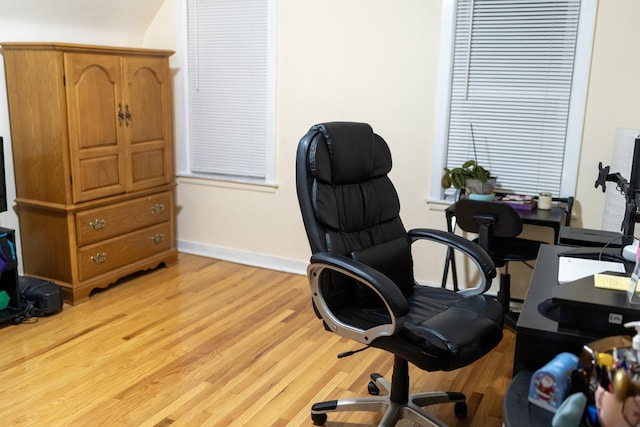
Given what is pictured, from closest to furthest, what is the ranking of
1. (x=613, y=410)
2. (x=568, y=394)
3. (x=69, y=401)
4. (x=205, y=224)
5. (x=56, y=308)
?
(x=613, y=410), (x=568, y=394), (x=69, y=401), (x=56, y=308), (x=205, y=224)

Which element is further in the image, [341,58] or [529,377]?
[341,58]

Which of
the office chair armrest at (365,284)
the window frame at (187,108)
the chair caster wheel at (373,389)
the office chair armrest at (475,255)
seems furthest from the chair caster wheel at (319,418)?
the window frame at (187,108)

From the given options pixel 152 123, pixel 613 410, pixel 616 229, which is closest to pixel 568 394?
pixel 613 410

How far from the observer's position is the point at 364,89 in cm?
380

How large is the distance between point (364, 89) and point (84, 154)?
174cm

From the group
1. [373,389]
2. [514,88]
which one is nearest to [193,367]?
[373,389]

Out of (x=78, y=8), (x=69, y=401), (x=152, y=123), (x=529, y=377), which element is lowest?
(x=69, y=401)

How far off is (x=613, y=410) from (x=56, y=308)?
120 inches

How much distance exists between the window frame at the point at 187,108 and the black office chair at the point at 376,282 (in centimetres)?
174

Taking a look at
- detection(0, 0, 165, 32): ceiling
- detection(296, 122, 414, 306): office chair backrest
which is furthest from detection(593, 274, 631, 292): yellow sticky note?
detection(0, 0, 165, 32): ceiling

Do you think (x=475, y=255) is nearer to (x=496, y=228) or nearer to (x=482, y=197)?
(x=496, y=228)

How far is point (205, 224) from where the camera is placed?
454cm

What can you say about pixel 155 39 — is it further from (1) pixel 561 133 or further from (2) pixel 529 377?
(2) pixel 529 377

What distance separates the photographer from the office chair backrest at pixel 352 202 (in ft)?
Result: 7.32
